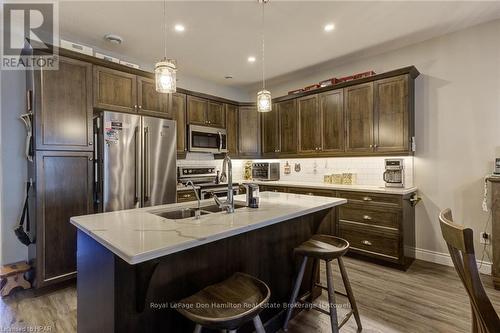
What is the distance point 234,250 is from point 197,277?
0.30m

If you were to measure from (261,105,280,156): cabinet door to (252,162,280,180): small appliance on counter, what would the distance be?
0.74 feet

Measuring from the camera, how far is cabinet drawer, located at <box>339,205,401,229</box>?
3.05 m

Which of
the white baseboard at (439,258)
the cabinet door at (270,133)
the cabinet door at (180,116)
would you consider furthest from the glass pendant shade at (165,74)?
the white baseboard at (439,258)

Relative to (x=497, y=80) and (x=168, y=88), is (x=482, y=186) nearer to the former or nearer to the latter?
(x=497, y=80)

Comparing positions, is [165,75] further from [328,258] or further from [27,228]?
[27,228]

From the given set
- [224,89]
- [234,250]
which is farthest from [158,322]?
[224,89]

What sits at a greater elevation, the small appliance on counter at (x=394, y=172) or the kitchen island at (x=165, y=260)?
the small appliance on counter at (x=394, y=172)

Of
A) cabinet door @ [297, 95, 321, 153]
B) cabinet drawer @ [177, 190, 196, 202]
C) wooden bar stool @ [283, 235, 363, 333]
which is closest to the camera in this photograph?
wooden bar stool @ [283, 235, 363, 333]

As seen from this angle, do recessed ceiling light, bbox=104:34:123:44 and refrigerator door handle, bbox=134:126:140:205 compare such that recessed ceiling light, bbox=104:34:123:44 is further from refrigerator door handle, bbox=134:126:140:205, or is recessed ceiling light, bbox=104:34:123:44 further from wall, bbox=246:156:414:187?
wall, bbox=246:156:414:187

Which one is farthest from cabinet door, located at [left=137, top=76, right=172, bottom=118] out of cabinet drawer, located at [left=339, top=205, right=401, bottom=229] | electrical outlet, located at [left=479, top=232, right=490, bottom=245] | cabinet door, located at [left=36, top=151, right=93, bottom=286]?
electrical outlet, located at [left=479, top=232, right=490, bottom=245]

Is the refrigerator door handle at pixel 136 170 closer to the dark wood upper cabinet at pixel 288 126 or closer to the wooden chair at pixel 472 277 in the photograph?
the dark wood upper cabinet at pixel 288 126

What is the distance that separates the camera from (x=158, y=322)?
Answer: 1.31m

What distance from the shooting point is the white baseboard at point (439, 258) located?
293 cm

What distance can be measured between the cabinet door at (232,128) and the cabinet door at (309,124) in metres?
1.24
